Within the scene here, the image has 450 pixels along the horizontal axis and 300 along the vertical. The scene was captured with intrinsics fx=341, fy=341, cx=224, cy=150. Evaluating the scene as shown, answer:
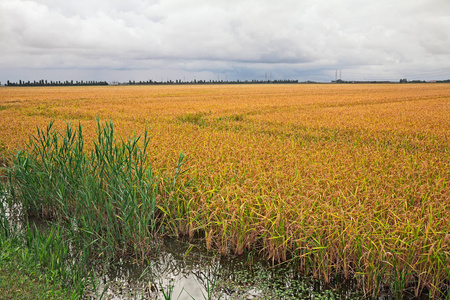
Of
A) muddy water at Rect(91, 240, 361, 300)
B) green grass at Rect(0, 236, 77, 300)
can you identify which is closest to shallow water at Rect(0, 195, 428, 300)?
muddy water at Rect(91, 240, 361, 300)

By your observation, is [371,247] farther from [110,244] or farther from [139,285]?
[110,244]

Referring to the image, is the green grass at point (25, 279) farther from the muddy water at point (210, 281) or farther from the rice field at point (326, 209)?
the rice field at point (326, 209)

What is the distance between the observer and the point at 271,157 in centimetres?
750

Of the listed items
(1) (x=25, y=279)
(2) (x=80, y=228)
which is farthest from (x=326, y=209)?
(1) (x=25, y=279)

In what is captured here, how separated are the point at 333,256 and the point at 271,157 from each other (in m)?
3.57

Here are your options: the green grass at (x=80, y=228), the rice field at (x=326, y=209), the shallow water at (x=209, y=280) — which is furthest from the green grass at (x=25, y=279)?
the rice field at (x=326, y=209)

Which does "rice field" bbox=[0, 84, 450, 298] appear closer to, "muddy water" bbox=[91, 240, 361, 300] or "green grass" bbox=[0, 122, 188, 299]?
"muddy water" bbox=[91, 240, 361, 300]

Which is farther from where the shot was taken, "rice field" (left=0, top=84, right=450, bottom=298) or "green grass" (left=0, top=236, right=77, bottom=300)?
"rice field" (left=0, top=84, right=450, bottom=298)

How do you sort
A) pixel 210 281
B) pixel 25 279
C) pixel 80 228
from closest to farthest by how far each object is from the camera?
pixel 25 279
pixel 210 281
pixel 80 228

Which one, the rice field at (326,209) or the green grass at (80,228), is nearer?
the green grass at (80,228)

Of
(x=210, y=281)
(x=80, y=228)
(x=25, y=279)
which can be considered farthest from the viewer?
(x=80, y=228)

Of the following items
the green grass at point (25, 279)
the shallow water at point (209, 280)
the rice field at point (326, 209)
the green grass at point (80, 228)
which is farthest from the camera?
the shallow water at point (209, 280)

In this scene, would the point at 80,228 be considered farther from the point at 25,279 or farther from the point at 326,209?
the point at 326,209

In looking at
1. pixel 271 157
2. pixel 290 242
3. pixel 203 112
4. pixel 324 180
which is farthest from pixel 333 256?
pixel 203 112
